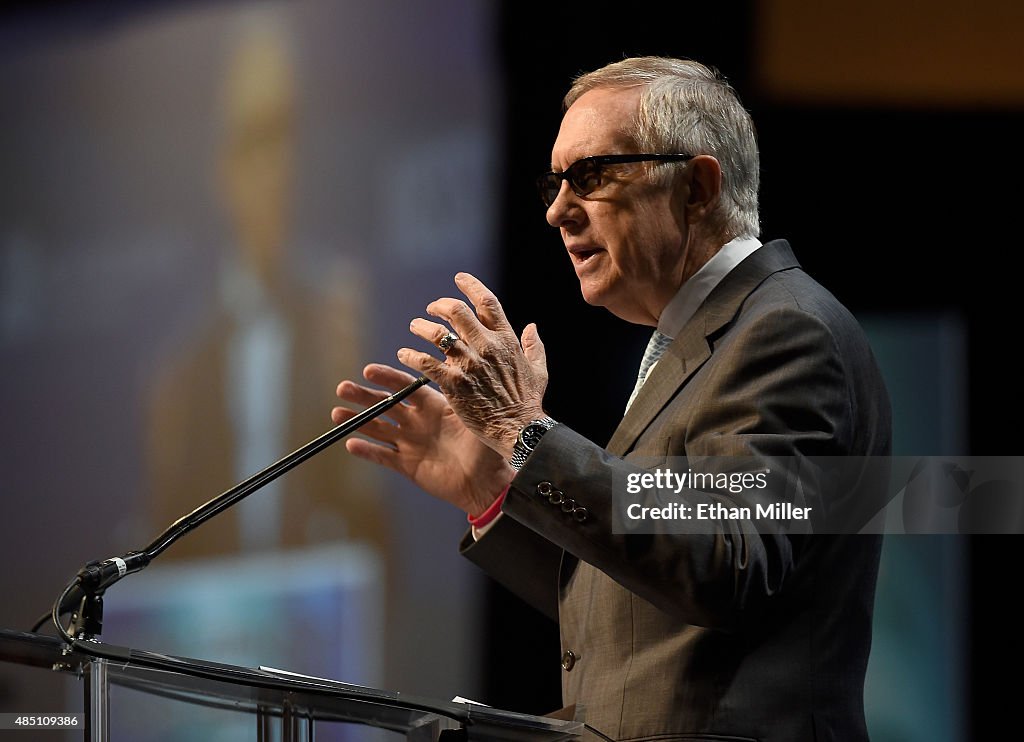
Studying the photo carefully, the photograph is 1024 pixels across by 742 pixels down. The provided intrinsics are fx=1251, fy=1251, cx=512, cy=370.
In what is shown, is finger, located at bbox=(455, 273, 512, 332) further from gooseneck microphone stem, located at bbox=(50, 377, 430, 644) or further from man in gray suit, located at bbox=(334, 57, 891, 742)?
gooseneck microphone stem, located at bbox=(50, 377, 430, 644)

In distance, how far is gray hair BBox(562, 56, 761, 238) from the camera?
2051mm

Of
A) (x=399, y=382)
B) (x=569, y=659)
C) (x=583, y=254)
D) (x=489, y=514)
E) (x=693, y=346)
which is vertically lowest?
(x=569, y=659)

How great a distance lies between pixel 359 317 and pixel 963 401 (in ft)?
5.46

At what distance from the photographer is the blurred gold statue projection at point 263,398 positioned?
3.51 meters

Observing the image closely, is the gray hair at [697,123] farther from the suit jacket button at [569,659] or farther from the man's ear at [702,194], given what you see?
the suit jacket button at [569,659]

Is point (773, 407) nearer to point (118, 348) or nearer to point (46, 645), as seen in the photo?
point (46, 645)

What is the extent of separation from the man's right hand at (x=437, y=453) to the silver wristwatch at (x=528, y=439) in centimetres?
58

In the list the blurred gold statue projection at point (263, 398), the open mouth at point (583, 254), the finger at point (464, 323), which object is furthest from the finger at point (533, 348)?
the blurred gold statue projection at point (263, 398)

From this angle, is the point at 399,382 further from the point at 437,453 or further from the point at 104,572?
the point at 104,572

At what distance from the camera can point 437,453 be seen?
231 centimetres

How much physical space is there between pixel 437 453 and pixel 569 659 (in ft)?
1.83

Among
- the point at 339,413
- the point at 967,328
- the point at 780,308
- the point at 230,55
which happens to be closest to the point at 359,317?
the point at 230,55
